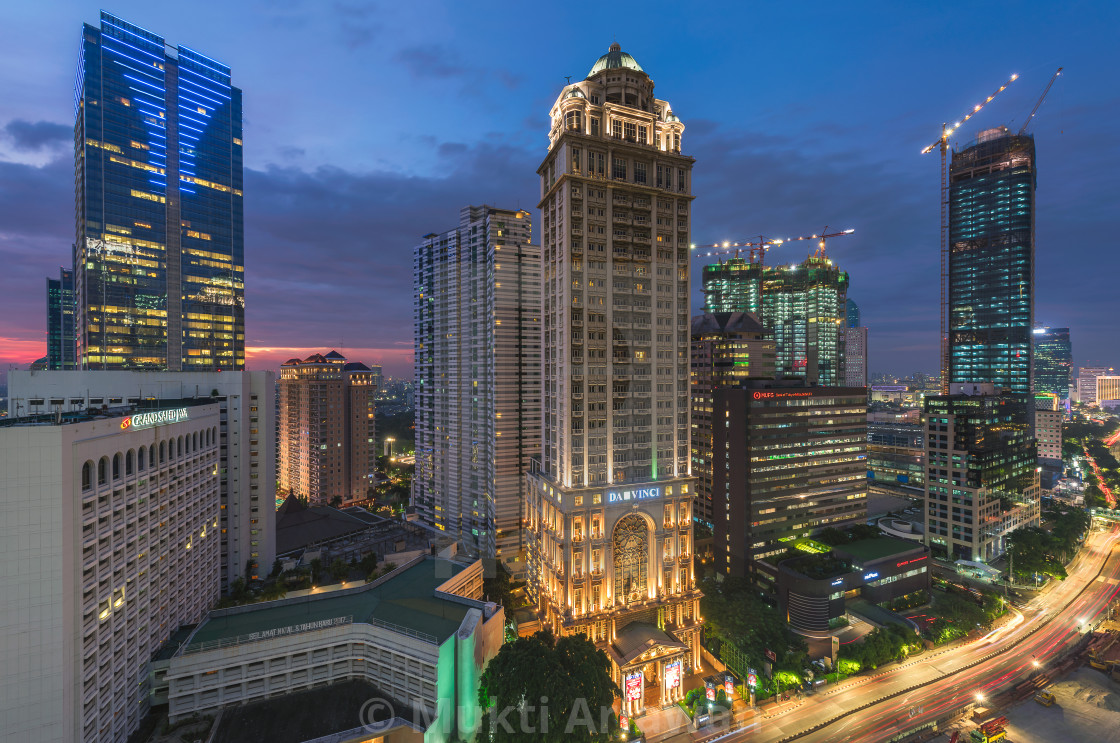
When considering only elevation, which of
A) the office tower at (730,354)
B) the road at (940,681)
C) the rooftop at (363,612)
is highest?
the office tower at (730,354)

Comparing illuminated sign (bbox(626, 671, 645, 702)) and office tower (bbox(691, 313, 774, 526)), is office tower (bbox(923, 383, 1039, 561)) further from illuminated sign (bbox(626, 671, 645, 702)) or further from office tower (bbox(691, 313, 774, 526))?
illuminated sign (bbox(626, 671, 645, 702))

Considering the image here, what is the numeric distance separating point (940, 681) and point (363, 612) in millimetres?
81626

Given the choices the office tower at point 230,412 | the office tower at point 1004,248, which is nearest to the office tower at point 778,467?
the office tower at point 230,412

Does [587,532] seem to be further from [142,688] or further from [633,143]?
[633,143]

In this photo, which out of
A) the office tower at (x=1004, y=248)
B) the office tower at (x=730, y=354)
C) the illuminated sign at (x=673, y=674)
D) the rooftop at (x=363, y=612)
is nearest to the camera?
the rooftop at (x=363, y=612)

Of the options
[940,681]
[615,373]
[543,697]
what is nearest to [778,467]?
[940,681]

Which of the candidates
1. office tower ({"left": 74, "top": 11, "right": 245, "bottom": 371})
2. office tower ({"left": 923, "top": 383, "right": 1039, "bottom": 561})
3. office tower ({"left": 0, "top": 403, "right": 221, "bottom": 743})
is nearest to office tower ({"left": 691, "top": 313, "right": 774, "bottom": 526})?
office tower ({"left": 923, "top": 383, "right": 1039, "bottom": 561})

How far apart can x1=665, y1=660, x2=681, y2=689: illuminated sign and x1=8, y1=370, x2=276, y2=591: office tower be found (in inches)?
2790

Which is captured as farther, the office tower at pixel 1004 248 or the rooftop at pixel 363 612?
the office tower at pixel 1004 248

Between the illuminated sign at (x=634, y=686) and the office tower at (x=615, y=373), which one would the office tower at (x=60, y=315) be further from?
the illuminated sign at (x=634, y=686)

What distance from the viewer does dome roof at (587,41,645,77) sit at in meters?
77.2

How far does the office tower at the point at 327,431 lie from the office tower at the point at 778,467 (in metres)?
119

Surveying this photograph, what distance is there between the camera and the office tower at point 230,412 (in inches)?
2653

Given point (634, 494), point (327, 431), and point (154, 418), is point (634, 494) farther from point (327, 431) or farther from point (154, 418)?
point (327, 431)
